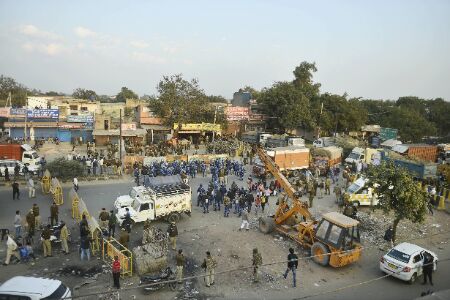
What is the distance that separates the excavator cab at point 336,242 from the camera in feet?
44.0

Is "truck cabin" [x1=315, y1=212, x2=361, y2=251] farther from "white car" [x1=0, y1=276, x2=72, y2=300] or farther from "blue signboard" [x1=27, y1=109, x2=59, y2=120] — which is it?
"blue signboard" [x1=27, y1=109, x2=59, y2=120]

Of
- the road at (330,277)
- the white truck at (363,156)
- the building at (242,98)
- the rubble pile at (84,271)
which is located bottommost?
the road at (330,277)

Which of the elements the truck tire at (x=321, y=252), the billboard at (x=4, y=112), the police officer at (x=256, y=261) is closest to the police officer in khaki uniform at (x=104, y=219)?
the police officer at (x=256, y=261)

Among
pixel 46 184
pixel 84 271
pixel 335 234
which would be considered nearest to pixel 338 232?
pixel 335 234

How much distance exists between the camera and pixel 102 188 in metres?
24.3

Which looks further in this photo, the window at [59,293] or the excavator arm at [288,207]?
the excavator arm at [288,207]

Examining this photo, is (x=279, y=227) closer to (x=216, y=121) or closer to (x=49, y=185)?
(x=49, y=185)

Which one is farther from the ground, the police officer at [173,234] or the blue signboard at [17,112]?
the blue signboard at [17,112]

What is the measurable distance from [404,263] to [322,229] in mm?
3038

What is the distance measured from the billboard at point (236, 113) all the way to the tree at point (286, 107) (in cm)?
326

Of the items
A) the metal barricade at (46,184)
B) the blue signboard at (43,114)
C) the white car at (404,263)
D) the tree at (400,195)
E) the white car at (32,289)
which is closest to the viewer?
the white car at (32,289)

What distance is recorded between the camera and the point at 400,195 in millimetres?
15531

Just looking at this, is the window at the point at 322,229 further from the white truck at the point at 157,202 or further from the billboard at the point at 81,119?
the billboard at the point at 81,119

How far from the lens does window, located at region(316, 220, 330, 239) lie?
45.9 feet
